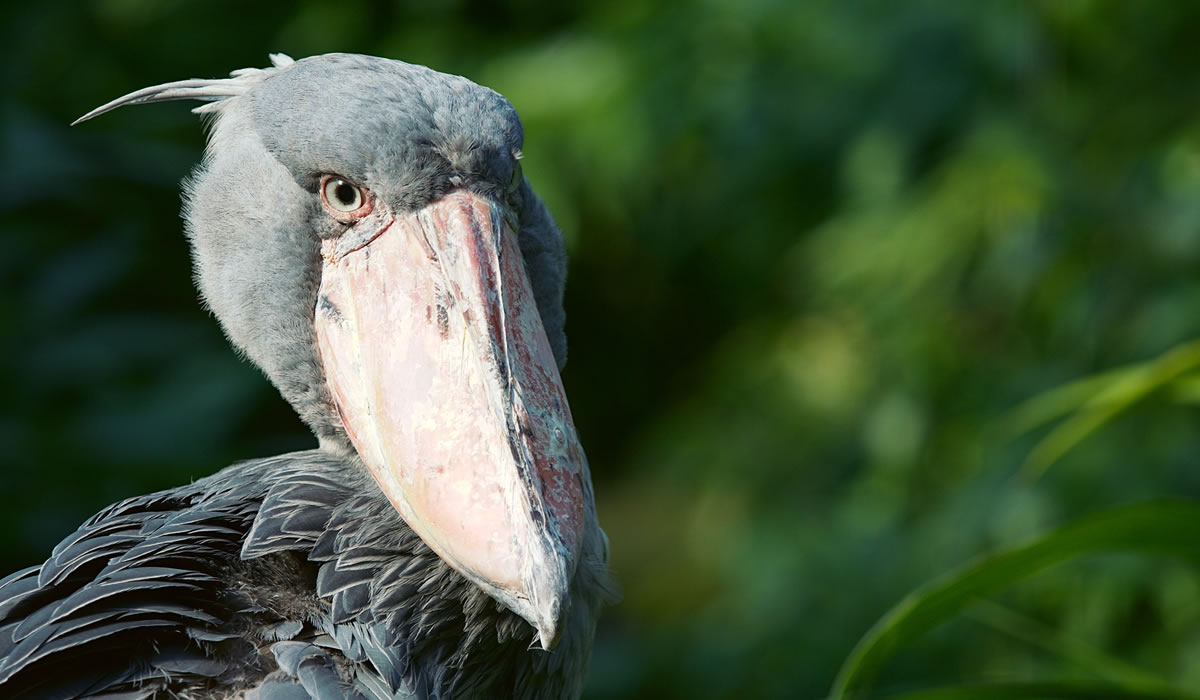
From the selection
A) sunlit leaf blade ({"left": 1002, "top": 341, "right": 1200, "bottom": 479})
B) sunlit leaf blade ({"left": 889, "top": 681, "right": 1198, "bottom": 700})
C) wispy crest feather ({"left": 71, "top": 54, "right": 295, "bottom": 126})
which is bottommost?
sunlit leaf blade ({"left": 889, "top": 681, "right": 1198, "bottom": 700})

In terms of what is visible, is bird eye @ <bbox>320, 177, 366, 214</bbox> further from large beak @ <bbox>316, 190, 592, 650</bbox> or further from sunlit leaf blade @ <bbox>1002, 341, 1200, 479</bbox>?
sunlit leaf blade @ <bbox>1002, 341, 1200, 479</bbox>

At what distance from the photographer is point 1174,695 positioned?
4.50 ft

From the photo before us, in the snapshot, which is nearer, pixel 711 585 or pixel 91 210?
pixel 91 210

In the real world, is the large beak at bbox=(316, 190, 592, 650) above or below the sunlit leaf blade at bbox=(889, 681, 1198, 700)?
above

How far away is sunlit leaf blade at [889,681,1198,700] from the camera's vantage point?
1.34m

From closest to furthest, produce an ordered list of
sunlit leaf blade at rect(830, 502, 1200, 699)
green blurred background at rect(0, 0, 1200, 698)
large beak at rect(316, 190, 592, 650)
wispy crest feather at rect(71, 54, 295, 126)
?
1. large beak at rect(316, 190, 592, 650)
2. sunlit leaf blade at rect(830, 502, 1200, 699)
3. wispy crest feather at rect(71, 54, 295, 126)
4. green blurred background at rect(0, 0, 1200, 698)

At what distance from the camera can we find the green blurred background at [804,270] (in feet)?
9.80

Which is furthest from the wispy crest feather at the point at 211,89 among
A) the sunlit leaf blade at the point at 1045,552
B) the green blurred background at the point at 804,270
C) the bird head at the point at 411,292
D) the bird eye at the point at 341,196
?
the green blurred background at the point at 804,270

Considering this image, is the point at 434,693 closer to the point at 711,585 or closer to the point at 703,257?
the point at 703,257

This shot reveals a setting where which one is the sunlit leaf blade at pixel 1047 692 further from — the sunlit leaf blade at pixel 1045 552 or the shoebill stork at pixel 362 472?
the shoebill stork at pixel 362 472

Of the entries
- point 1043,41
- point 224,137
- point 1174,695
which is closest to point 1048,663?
point 1043,41

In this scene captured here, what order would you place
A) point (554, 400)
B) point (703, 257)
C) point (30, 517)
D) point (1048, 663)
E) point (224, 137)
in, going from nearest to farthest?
point (554, 400)
point (224, 137)
point (30, 517)
point (1048, 663)
point (703, 257)

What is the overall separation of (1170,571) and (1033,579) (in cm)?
35

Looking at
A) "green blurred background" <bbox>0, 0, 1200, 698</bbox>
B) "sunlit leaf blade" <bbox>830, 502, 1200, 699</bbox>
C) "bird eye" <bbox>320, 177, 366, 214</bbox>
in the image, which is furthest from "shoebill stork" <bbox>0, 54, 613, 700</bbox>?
"green blurred background" <bbox>0, 0, 1200, 698</bbox>
